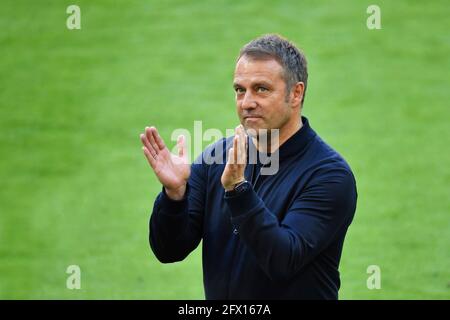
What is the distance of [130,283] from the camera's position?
6.25 m

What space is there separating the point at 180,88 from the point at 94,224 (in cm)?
212

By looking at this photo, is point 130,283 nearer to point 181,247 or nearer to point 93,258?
point 93,258

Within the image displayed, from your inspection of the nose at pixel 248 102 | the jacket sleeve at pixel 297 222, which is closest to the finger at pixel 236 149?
the jacket sleeve at pixel 297 222

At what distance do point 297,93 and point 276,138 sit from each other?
0.55 ft

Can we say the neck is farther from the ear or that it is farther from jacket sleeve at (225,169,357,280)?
jacket sleeve at (225,169,357,280)

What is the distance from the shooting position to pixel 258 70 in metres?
2.93

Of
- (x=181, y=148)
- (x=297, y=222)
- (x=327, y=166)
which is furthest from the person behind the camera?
(x=181, y=148)

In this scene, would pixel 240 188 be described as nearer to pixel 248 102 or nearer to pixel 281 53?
pixel 248 102

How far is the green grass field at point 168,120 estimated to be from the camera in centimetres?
646

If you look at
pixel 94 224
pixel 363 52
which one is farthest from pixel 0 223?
pixel 363 52

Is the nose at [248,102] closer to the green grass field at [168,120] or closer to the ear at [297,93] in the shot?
the ear at [297,93]

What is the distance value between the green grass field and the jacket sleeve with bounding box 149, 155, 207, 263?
306 centimetres

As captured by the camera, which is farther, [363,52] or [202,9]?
[202,9]

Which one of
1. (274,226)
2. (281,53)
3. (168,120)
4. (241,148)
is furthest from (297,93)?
(168,120)
